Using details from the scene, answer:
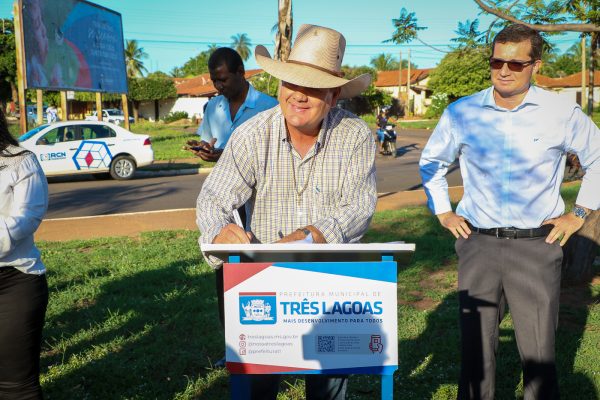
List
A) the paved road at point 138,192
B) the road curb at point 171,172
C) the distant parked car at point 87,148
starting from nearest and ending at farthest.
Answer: the paved road at point 138,192, the distant parked car at point 87,148, the road curb at point 171,172

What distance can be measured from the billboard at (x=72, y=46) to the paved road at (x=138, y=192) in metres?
4.72

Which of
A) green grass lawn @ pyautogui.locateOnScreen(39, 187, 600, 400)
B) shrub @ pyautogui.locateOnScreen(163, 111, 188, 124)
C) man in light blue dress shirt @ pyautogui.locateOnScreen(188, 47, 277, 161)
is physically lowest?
green grass lawn @ pyautogui.locateOnScreen(39, 187, 600, 400)

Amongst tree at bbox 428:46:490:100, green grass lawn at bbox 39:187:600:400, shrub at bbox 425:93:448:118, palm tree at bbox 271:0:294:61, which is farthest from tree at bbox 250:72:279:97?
green grass lawn at bbox 39:187:600:400

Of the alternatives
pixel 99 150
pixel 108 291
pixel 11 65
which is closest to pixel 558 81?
pixel 11 65

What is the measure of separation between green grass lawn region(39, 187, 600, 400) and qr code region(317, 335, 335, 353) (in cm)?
97

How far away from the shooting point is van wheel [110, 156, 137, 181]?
673 inches

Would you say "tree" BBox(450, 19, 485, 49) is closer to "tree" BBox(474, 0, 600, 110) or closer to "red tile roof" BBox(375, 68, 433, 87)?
"tree" BBox(474, 0, 600, 110)

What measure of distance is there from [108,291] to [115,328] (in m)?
1.09

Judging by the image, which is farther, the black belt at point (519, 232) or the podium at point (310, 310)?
the black belt at point (519, 232)

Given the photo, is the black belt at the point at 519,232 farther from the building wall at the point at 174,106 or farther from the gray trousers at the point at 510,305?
the building wall at the point at 174,106

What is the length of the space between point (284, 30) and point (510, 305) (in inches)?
256

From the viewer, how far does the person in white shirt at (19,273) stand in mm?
2928

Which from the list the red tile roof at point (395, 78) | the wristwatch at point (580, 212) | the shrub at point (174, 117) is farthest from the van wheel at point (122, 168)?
the red tile roof at point (395, 78)

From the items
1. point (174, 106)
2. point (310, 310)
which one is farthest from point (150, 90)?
point (310, 310)
